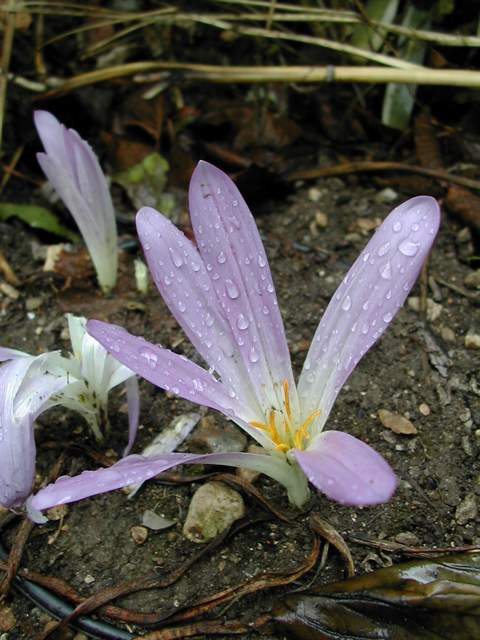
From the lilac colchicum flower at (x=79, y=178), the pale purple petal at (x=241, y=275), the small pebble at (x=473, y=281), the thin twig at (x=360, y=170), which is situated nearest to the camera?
the pale purple petal at (x=241, y=275)

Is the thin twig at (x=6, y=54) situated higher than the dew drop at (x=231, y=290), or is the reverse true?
the thin twig at (x=6, y=54)

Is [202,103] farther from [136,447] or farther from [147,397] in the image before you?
[136,447]

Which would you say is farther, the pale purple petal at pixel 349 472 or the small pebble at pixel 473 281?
the small pebble at pixel 473 281

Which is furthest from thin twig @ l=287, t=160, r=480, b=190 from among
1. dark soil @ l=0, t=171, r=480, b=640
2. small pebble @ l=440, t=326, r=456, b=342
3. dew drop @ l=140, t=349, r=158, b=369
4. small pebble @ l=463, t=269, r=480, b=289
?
dew drop @ l=140, t=349, r=158, b=369

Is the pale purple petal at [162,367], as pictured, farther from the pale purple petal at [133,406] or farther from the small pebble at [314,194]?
the small pebble at [314,194]

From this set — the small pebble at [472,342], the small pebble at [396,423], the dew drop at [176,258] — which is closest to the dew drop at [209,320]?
the dew drop at [176,258]

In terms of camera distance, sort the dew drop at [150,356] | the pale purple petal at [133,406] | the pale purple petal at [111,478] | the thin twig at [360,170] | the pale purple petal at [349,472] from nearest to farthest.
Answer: the pale purple petal at [349,472] < the pale purple petal at [111,478] < the dew drop at [150,356] < the pale purple petal at [133,406] < the thin twig at [360,170]

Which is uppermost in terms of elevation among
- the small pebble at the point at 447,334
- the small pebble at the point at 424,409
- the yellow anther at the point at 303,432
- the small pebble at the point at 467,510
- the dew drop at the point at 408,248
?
the dew drop at the point at 408,248

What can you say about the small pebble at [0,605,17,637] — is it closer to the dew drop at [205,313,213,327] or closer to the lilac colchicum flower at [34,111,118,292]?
the dew drop at [205,313,213,327]
